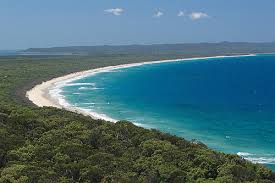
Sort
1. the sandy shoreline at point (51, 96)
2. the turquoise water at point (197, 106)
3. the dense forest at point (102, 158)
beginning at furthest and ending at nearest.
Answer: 1. the sandy shoreline at point (51, 96)
2. the turquoise water at point (197, 106)
3. the dense forest at point (102, 158)

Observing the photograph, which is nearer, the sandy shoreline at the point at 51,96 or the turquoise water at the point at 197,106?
the turquoise water at the point at 197,106

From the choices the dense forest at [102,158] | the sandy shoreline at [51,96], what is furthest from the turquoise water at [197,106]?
the dense forest at [102,158]

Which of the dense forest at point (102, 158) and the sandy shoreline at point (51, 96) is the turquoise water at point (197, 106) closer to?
the sandy shoreline at point (51, 96)

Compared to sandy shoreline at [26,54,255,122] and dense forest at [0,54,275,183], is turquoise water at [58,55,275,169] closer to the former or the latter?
sandy shoreline at [26,54,255,122]

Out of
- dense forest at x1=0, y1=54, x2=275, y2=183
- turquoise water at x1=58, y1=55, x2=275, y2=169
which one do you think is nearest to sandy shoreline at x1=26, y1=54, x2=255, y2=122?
turquoise water at x1=58, y1=55, x2=275, y2=169

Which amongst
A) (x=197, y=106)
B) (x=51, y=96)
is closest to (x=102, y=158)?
(x=197, y=106)

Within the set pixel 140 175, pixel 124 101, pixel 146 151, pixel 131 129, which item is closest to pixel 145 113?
pixel 124 101

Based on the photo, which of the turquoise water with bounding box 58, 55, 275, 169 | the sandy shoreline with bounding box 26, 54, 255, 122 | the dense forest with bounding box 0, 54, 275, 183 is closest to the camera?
the dense forest with bounding box 0, 54, 275, 183

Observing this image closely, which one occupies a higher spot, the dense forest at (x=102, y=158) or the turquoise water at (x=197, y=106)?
the dense forest at (x=102, y=158)
